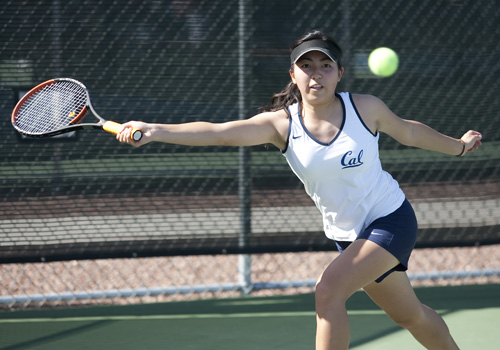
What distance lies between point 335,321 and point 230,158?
1.97m

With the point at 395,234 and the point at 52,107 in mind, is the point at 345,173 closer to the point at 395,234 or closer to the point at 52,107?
the point at 395,234

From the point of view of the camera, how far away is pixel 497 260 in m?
Result: 5.88

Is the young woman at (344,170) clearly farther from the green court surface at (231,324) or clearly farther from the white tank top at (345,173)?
the green court surface at (231,324)

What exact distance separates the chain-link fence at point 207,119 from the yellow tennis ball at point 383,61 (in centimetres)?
7

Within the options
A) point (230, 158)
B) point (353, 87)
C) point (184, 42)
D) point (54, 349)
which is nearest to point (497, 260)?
point (353, 87)

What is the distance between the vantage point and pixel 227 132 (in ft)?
9.47

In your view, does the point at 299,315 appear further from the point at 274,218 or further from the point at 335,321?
the point at 335,321

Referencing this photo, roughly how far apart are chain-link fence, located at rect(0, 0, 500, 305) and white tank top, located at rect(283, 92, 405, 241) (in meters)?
1.51

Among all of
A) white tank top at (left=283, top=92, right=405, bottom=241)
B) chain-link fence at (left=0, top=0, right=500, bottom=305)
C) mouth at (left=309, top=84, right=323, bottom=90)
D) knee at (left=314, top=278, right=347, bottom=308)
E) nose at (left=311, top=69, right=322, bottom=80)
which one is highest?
nose at (left=311, top=69, right=322, bottom=80)

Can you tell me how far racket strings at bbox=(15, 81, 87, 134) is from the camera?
3.31m

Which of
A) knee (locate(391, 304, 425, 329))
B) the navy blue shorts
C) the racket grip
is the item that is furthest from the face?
knee (locate(391, 304, 425, 329))

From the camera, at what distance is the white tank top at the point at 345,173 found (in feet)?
9.37

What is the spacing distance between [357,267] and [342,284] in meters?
0.09

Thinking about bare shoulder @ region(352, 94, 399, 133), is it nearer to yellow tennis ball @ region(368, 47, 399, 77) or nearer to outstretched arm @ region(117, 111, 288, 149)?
outstretched arm @ region(117, 111, 288, 149)
